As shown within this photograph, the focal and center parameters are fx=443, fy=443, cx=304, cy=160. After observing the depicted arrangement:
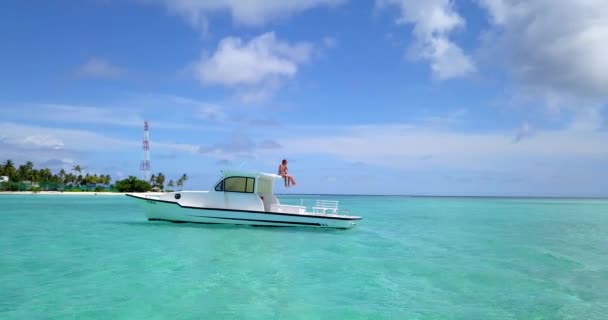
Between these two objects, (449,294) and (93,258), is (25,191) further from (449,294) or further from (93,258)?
(449,294)

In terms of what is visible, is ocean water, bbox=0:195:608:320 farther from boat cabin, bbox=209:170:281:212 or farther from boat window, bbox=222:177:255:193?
boat window, bbox=222:177:255:193

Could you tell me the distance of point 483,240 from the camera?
78.3ft

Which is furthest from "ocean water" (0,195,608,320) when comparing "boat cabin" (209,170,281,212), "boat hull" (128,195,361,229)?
"boat cabin" (209,170,281,212)

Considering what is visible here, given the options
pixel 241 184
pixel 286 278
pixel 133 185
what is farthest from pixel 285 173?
pixel 133 185

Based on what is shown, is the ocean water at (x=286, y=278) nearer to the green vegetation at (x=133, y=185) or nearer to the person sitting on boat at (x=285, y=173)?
the person sitting on boat at (x=285, y=173)

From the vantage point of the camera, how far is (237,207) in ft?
77.0

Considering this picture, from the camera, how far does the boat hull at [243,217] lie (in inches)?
912

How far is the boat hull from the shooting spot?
2317cm

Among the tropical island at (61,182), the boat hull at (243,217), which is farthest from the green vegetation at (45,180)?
the boat hull at (243,217)

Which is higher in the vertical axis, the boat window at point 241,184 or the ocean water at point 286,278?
the boat window at point 241,184

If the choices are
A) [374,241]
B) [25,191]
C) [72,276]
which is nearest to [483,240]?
[374,241]

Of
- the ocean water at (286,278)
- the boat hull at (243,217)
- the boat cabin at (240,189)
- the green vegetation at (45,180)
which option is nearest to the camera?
the ocean water at (286,278)

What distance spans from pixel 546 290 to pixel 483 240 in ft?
41.5

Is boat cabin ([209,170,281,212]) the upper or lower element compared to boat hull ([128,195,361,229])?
upper
